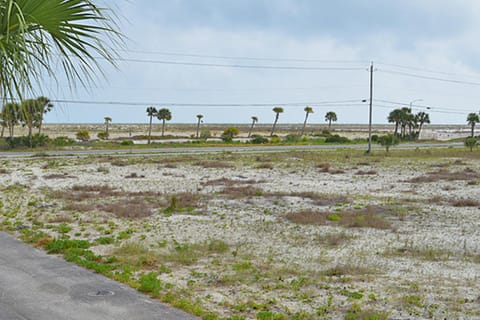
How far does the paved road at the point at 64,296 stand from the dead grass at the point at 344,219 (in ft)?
25.1

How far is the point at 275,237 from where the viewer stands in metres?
12.7

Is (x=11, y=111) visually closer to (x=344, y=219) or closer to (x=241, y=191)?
(x=344, y=219)

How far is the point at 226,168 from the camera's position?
3294 centimetres

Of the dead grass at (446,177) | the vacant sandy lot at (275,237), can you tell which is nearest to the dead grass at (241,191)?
the vacant sandy lot at (275,237)

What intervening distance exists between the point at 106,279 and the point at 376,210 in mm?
10976

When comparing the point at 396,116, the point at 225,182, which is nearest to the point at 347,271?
the point at 225,182

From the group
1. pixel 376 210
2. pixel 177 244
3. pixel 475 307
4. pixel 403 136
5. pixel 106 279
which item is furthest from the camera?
pixel 403 136

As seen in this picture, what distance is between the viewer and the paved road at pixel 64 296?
6828mm

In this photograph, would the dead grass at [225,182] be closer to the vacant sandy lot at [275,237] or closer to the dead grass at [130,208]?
the vacant sandy lot at [275,237]

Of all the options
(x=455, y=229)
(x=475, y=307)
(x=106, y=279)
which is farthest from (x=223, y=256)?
(x=455, y=229)

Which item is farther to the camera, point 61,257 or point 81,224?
point 81,224

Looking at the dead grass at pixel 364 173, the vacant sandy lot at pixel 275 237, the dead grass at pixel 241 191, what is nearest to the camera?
the vacant sandy lot at pixel 275 237

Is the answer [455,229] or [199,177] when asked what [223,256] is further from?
[199,177]

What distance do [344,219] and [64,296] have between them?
960cm
